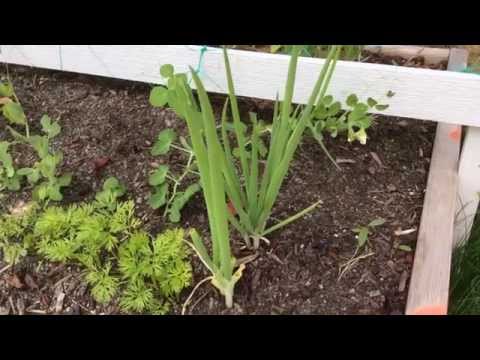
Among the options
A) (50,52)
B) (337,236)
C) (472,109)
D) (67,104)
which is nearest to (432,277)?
(337,236)

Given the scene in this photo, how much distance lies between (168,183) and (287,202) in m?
0.27

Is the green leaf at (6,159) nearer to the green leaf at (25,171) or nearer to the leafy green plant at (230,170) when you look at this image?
the green leaf at (25,171)

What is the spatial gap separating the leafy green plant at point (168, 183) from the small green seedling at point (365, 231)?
14.0 inches

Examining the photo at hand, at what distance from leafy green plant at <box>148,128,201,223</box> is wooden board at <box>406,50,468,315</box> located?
0.49 m

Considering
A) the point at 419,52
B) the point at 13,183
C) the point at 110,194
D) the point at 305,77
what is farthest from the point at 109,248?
the point at 419,52

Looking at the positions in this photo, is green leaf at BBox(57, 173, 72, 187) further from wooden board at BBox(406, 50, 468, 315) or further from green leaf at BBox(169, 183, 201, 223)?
wooden board at BBox(406, 50, 468, 315)

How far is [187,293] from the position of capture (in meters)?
1.12

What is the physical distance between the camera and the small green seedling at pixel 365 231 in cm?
116

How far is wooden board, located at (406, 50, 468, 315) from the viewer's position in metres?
1.08

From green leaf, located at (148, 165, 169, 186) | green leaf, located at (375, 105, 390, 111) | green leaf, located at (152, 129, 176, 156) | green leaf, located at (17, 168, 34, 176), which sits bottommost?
green leaf, located at (17, 168, 34, 176)

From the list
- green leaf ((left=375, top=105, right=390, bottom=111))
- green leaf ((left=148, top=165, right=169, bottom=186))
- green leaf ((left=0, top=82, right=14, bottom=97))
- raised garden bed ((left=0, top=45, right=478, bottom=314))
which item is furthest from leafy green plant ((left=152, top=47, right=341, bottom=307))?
green leaf ((left=0, top=82, right=14, bottom=97))

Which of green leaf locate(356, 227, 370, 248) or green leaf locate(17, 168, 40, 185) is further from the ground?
green leaf locate(17, 168, 40, 185)

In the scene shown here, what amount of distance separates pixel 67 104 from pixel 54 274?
0.54 m

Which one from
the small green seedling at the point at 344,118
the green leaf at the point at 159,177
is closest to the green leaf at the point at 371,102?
the small green seedling at the point at 344,118
